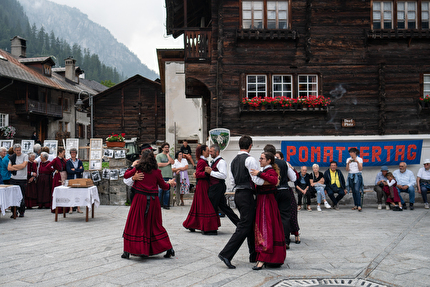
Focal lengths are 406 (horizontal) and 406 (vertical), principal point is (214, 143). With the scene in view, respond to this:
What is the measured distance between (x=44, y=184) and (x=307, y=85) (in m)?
10.1

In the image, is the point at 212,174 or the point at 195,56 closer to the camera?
the point at 212,174

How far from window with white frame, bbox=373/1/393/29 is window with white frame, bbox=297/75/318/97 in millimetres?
3149

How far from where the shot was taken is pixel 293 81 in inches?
608

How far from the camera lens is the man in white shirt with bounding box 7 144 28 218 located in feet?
37.7

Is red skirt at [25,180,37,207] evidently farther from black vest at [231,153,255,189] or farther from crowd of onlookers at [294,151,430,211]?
black vest at [231,153,255,189]

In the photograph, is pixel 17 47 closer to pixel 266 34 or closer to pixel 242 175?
pixel 266 34

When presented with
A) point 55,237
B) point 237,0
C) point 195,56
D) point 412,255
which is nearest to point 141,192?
point 55,237

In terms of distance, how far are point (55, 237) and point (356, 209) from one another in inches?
381

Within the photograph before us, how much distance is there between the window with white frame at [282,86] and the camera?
15.4 m

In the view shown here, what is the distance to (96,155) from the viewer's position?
15484mm

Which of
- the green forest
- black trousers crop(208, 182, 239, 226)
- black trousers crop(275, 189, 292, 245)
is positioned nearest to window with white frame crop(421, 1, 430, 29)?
black trousers crop(208, 182, 239, 226)

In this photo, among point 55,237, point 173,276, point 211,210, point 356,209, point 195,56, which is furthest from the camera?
point 195,56

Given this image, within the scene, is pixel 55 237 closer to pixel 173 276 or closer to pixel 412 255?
pixel 173 276

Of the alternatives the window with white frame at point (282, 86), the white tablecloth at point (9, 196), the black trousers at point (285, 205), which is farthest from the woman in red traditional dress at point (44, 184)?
the black trousers at point (285, 205)
